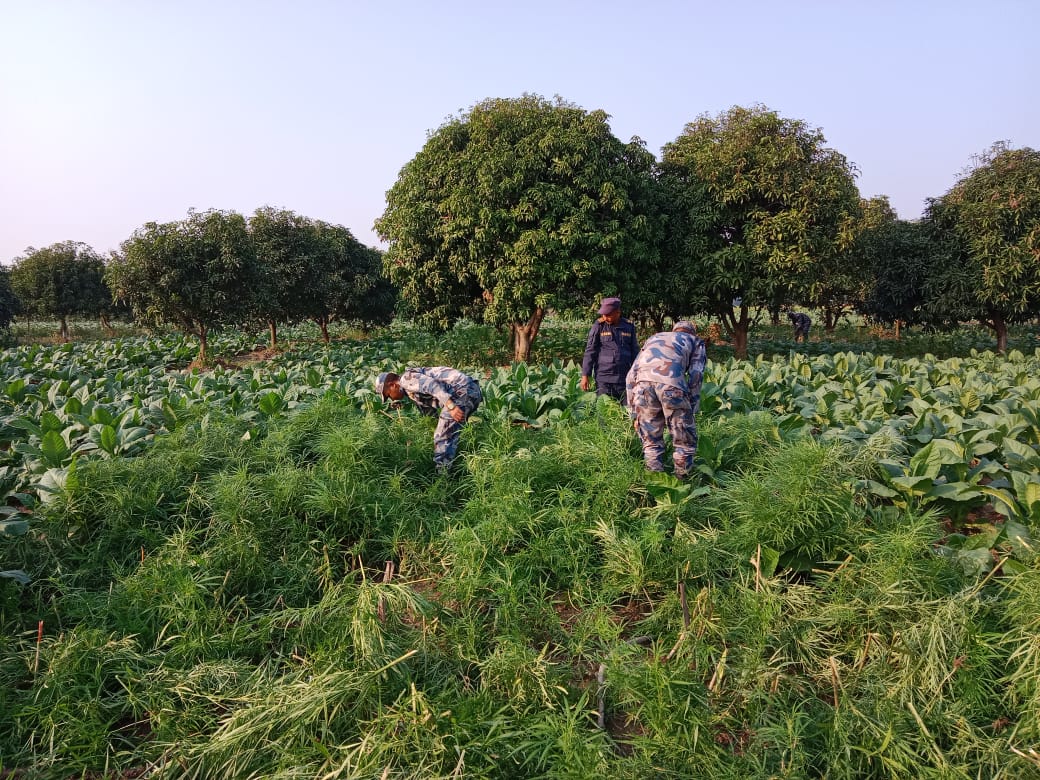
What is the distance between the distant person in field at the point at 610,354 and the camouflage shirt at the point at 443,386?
1.65 m

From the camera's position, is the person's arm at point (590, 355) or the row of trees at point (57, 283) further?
the row of trees at point (57, 283)

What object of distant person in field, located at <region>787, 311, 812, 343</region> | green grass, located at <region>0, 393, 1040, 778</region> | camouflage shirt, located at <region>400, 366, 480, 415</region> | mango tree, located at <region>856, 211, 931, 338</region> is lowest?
green grass, located at <region>0, 393, 1040, 778</region>

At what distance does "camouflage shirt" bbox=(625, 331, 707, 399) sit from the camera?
461 centimetres

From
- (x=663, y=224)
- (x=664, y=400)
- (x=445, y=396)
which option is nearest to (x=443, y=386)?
(x=445, y=396)

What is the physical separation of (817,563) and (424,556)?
2.76 m

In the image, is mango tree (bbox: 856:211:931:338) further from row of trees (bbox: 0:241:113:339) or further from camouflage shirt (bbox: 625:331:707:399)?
row of trees (bbox: 0:241:113:339)

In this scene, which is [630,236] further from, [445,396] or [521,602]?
[521,602]

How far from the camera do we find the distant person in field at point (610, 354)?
626cm

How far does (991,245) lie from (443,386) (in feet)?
48.9

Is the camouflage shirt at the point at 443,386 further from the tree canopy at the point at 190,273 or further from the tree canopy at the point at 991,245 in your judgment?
the tree canopy at the point at 991,245

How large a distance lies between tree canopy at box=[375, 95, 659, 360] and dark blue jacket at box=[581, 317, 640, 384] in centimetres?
582

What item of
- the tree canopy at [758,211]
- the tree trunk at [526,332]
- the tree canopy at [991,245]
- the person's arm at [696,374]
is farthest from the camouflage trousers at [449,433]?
the tree canopy at [991,245]

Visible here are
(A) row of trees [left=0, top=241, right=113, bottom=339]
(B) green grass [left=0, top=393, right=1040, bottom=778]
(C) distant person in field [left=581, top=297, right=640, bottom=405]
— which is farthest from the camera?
(A) row of trees [left=0, top=241, right=113, bottom=339]

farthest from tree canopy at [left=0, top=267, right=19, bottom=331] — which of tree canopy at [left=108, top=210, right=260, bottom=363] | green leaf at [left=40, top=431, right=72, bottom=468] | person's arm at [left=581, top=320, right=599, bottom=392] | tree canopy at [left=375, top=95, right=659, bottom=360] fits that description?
person's arm at [left=581, top=320, right=599, bottom=392]
